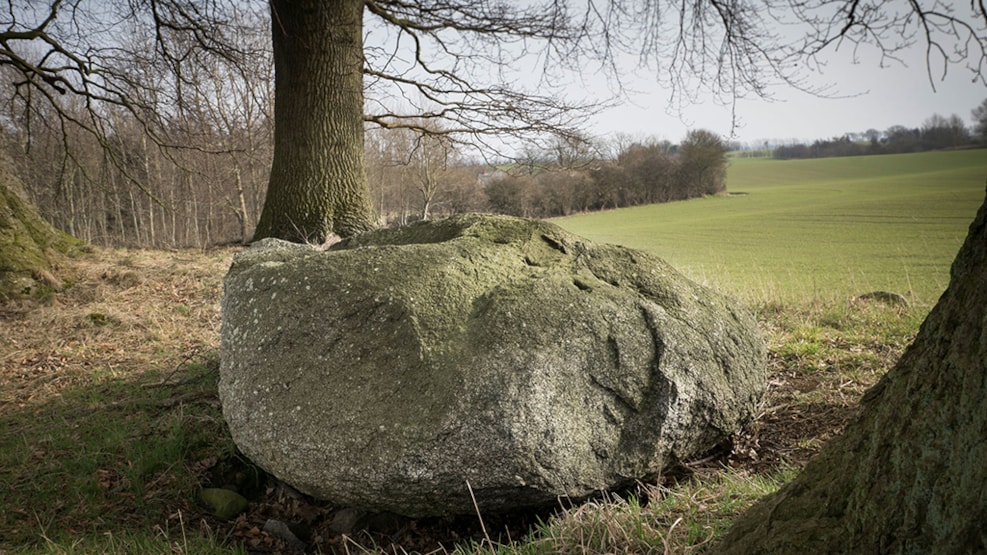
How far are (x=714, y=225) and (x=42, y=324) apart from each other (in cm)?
3185

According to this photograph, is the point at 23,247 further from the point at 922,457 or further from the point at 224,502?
the point at 922,457

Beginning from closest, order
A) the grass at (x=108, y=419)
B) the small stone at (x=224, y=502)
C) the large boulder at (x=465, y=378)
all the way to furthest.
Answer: the large boulder at (x=465, y=378) < the grass at (x=108, y=419) < the small stone at (x=224, y=502)

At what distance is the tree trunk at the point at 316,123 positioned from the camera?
27.2 feet

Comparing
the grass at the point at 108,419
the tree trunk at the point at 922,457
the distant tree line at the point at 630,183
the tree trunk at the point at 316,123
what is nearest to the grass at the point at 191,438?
the grass at the point at 108,419

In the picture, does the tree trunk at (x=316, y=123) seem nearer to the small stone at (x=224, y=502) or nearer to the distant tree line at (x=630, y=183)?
the small stone at (x=224, y=502)

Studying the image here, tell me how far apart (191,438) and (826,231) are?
90.3ft

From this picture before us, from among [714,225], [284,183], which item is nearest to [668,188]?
[714,225]

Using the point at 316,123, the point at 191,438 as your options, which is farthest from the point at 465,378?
the point at 316,123

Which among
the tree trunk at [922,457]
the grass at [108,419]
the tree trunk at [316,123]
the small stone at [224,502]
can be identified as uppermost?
the tree trunk at [316,123]

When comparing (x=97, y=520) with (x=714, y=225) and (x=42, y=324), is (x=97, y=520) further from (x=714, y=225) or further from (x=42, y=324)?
(x=714, y=225)

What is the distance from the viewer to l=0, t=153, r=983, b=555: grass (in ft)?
9.30

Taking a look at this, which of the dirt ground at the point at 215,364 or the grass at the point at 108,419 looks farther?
the grass at the point at 108,419

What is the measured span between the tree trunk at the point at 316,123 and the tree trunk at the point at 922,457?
7655 millimetres

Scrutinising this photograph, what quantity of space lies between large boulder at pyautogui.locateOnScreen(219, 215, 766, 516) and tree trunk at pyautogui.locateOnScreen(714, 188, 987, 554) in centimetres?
151
